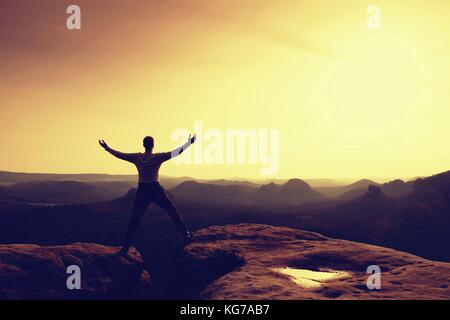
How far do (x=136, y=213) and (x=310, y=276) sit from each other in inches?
173

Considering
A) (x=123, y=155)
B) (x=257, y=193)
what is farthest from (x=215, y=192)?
(x=123, y=155)

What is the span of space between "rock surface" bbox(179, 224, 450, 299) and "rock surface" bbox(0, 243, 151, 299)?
1324mm

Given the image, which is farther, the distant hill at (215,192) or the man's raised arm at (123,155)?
the distant hill at (215,192)

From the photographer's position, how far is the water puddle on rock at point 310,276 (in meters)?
8.84

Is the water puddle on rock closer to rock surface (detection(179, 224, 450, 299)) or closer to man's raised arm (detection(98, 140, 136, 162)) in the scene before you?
rock surface (detection(179, 224, 450, 299))

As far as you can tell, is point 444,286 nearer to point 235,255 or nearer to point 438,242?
point 235,255

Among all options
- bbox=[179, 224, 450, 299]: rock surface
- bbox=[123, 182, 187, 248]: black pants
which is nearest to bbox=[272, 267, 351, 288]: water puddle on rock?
bbox=[179, 224, 450, 299]: rock surface

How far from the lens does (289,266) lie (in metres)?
10.1

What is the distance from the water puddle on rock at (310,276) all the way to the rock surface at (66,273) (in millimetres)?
3563

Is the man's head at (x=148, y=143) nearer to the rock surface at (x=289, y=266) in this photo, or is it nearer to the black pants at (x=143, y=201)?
the black pants at (x=143, y=201)

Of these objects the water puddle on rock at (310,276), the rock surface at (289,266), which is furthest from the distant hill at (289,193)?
the water puddle on rock at (310,276)

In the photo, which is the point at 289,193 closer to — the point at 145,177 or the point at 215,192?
the point at 215,192
